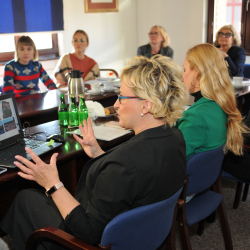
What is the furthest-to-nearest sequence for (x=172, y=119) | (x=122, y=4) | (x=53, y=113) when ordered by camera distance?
(x=122, y=4) < (x=53, y=113) < (x=172, y=119)

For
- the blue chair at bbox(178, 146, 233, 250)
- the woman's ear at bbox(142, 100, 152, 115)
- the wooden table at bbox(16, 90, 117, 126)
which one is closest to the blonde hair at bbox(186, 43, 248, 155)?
the blue chair at bbox(178, 146, 233, 250)

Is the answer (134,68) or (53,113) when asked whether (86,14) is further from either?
(134,68)

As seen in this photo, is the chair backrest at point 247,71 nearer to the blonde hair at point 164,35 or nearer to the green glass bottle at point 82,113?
the blonde hair at point 164,35

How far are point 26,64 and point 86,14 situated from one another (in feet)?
6.01

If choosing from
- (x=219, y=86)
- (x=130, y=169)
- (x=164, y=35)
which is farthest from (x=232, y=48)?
(x=130, y=169)

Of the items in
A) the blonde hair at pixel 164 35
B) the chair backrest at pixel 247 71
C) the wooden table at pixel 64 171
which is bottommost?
the wooden table at pixel 64 171

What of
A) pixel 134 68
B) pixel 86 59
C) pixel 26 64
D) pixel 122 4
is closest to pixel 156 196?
pixel 134 68

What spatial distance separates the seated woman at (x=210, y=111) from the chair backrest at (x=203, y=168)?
11cm

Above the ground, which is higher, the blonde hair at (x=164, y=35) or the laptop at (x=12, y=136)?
the blonde hair at (x=164, y=35)

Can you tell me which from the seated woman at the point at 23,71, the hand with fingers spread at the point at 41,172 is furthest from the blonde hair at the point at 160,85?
the seated woman at the point at 23,71

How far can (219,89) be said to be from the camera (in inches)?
65.6

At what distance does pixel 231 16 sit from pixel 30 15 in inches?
119

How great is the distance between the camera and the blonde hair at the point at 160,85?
1172mm

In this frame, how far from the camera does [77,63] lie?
4102mm
